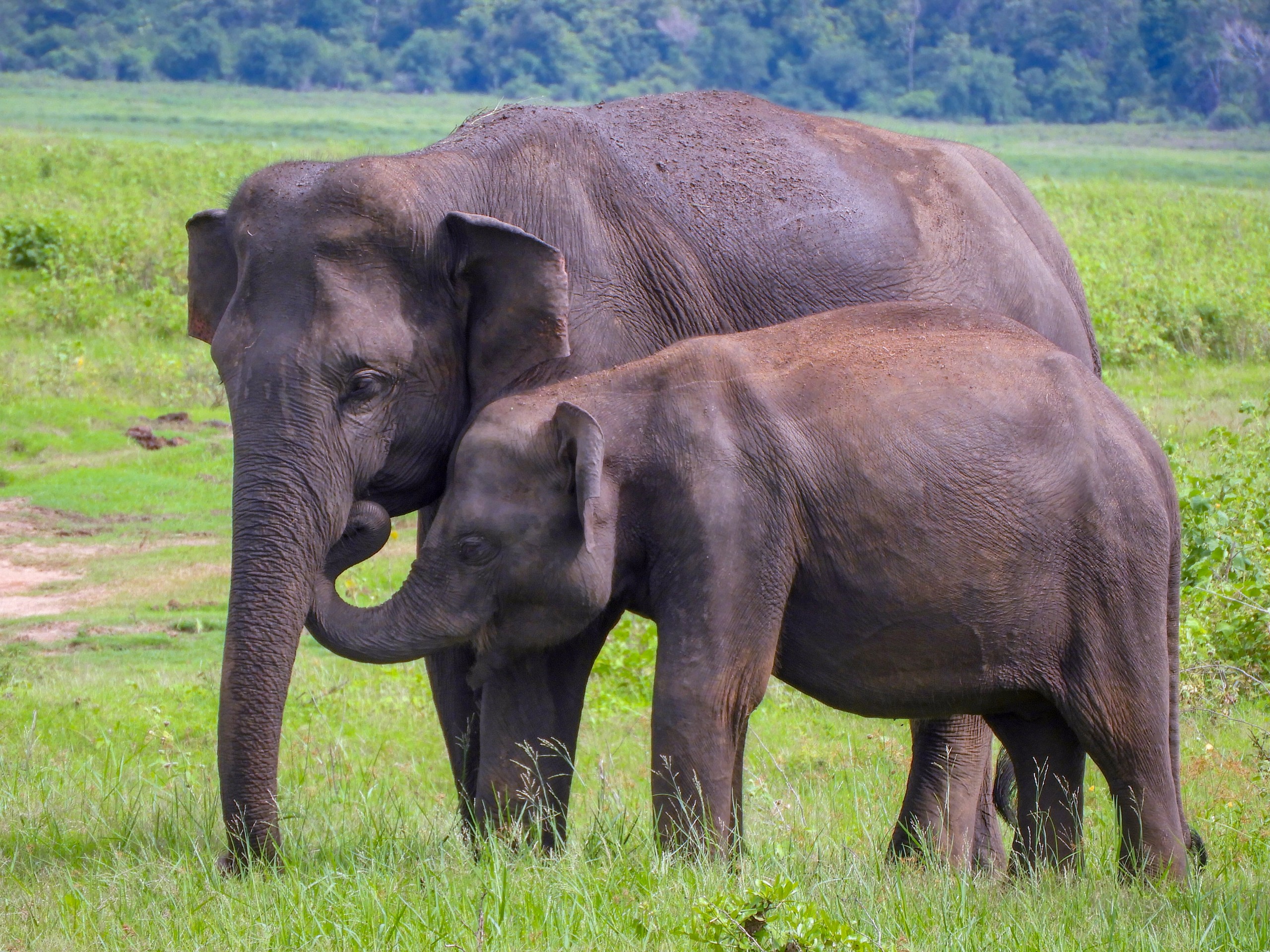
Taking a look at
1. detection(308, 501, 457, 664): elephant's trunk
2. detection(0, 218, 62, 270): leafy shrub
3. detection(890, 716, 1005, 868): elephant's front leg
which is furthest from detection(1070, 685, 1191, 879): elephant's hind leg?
detection(0, 218, 62, 270): leafy shrub

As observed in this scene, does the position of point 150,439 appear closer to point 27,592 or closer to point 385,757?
point 27,592

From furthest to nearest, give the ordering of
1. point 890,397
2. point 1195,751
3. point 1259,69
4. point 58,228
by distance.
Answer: point 1259,69
point 58,228
point 1195,751
point 890,397

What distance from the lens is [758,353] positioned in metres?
4.46

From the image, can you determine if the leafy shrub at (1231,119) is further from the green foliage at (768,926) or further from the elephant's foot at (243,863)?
the green foliage at (768,926)

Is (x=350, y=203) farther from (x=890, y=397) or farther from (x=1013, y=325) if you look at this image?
(x=1013, y=325)

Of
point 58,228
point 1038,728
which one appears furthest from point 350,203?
point 58,228

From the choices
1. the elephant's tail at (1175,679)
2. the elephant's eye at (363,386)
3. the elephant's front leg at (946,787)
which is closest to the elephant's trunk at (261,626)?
the elephant's eye at (363,386)

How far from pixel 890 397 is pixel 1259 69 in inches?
2980

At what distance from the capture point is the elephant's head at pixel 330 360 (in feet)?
14.5

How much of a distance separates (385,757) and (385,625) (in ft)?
9.96

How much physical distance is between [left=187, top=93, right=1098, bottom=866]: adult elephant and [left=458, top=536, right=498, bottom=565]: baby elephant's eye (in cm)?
36

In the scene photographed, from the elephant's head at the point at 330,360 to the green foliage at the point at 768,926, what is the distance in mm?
1442

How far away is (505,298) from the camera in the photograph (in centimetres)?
459

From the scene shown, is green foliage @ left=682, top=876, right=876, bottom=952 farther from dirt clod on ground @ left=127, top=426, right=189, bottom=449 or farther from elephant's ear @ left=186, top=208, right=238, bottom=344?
dirt clod on ground @ left=127, top=426, right=189, bottom=449
